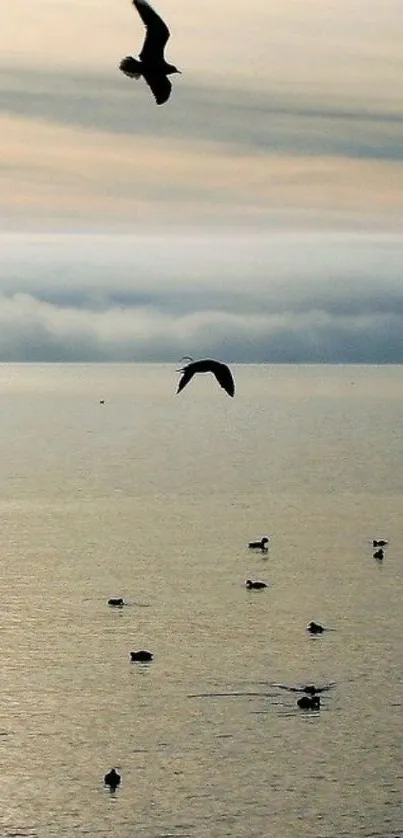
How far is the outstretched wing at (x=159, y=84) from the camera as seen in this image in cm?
2614

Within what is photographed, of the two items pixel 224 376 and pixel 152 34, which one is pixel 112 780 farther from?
pixel 152 34

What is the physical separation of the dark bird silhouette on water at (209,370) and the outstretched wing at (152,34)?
15.6ft

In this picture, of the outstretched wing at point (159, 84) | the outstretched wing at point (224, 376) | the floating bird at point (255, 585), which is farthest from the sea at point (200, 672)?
the outstretched wing at point (159, 84)

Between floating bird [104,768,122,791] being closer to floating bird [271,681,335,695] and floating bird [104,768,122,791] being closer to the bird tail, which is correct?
floating bird [271,681,335,695]

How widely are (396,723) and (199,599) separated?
21.0 metres

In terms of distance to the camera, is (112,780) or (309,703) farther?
(309,703)

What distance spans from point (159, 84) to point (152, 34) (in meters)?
0.86

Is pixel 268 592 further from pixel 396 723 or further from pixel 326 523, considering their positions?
pixel 326 523

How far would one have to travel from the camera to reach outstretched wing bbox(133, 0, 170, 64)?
25.0 meters

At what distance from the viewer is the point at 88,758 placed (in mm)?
48406

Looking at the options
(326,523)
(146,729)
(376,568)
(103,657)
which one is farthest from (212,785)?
(326,523)

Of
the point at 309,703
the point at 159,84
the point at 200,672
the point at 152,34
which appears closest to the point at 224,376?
the point at 159,84

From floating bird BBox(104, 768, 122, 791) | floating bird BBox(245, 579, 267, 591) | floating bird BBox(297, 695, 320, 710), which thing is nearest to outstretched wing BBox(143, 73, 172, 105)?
floating bird BBox(104, 768, 122, 791)

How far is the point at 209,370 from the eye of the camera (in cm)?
2892
